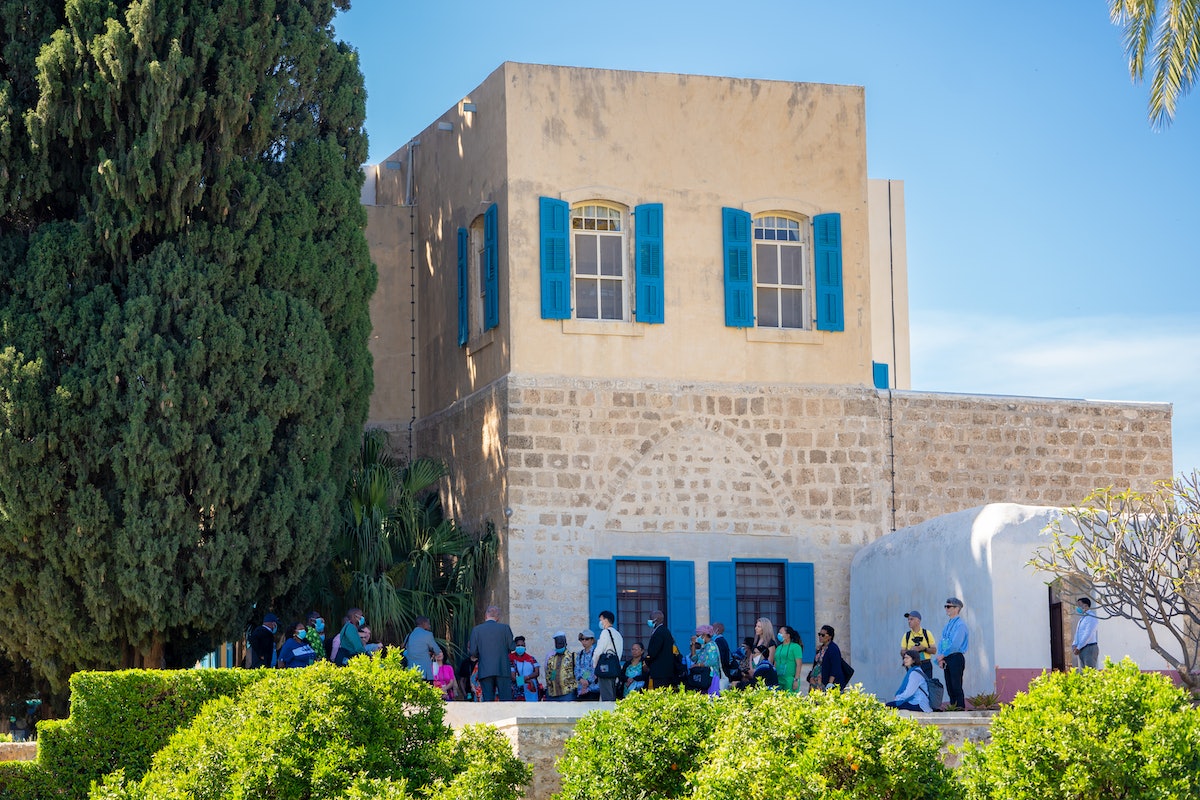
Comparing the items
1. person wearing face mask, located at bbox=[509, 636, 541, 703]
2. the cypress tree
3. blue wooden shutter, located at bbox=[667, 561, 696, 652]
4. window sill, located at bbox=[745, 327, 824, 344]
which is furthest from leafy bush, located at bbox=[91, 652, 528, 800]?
window sill, located at bbox=[745, 327, 824, 344]

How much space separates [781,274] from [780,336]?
78cm

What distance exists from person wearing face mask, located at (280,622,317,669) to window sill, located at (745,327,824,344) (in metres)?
6.84

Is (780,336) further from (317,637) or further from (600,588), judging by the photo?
(317,637)

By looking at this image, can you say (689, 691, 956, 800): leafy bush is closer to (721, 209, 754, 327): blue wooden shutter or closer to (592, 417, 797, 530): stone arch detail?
(592, 417, 797, 530): stone arch detail

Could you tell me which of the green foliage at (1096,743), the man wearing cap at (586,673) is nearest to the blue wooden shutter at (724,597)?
the man wearing cap at (586,673)

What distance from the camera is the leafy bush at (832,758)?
10906 millimetres

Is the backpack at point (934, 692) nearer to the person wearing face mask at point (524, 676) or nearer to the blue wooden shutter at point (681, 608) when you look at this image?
the person wearing face mask at point (524, 676)

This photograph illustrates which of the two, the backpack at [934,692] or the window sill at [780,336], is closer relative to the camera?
the backpack at [934,692]

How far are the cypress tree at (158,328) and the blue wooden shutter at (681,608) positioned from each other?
12.7 ft

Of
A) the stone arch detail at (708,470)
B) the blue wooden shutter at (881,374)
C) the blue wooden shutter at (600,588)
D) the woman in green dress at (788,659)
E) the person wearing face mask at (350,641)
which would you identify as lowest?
the woman in green dress at (788,659)

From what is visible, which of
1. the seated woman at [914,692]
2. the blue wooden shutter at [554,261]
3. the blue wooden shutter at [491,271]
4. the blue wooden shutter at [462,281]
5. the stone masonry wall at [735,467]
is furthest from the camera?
the blue wooden shutter at [462,281]

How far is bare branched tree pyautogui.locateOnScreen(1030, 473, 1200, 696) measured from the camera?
51.9ft

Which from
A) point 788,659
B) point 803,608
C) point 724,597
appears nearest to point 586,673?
point 788,659

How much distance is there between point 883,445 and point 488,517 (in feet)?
15.5
